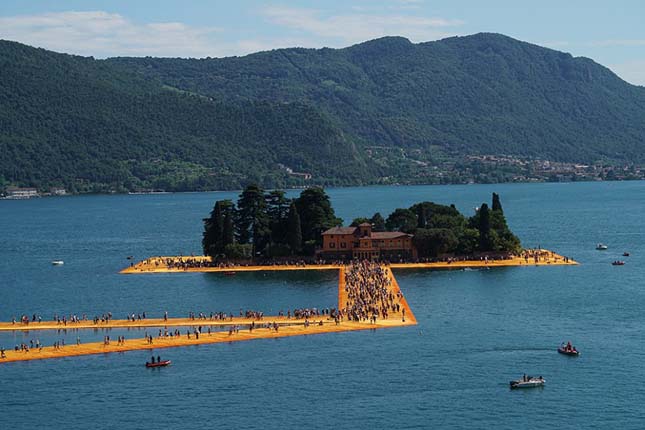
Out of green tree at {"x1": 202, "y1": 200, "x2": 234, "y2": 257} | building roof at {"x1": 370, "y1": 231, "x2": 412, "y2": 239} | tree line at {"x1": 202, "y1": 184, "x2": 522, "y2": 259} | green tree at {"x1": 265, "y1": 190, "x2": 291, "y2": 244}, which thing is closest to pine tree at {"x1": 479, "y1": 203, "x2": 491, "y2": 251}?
tree line at {"x1": 202, "y1": 184, "x2": 522, "y2": 259}

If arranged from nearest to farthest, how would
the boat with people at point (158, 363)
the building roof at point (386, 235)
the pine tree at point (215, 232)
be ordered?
the boat with people at point (158, 363) < the building roof at point (386, 235) < the pine tree at point (215, 232)

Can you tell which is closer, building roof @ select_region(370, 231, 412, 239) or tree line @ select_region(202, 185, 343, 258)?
building roof @ select_region(370, 231, 412, 239)

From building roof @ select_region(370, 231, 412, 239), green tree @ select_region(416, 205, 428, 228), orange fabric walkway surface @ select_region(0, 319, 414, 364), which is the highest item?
green tree @ select_region(416, 205, 428, 228)

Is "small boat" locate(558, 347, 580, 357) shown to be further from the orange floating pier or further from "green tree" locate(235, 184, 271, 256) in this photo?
"green tree" locate(235, 184, 271, 256)

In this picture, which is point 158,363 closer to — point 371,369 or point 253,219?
point 371,369

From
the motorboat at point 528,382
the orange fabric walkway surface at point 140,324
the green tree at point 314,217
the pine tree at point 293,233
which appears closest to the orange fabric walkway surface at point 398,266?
the pine tree at point 293,233

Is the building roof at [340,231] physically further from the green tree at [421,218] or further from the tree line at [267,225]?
the green tree at [421,218]
